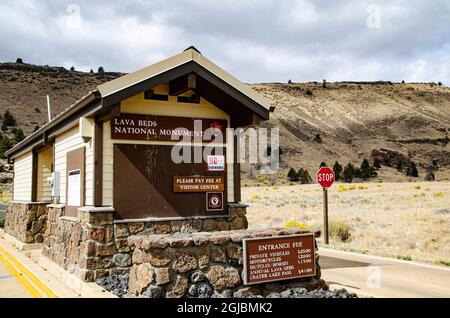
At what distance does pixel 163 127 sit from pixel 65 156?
3.18m

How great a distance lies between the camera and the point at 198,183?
1009cm

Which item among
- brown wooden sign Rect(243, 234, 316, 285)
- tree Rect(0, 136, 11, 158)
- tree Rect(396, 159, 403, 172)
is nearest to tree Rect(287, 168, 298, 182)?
tree Rect(396, 159, 403, 172)

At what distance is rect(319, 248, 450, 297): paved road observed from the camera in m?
8.25

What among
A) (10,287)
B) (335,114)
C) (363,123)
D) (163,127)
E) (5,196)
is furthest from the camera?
(335,114)

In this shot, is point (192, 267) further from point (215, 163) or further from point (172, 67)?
point (172, 67)

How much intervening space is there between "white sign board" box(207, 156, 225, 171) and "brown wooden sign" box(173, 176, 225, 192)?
197 mm

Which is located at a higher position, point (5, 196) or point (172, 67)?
point (172, 67)

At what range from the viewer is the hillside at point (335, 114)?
7662 cm

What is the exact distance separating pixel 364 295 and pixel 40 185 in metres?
11.8

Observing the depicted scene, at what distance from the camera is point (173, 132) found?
389 inches

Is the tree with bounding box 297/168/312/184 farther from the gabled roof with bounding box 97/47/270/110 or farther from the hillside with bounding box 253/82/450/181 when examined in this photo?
the gabled roof with bounding box 97/47/270/110

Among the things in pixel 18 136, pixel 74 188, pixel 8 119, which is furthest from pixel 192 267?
pixel 8 119
